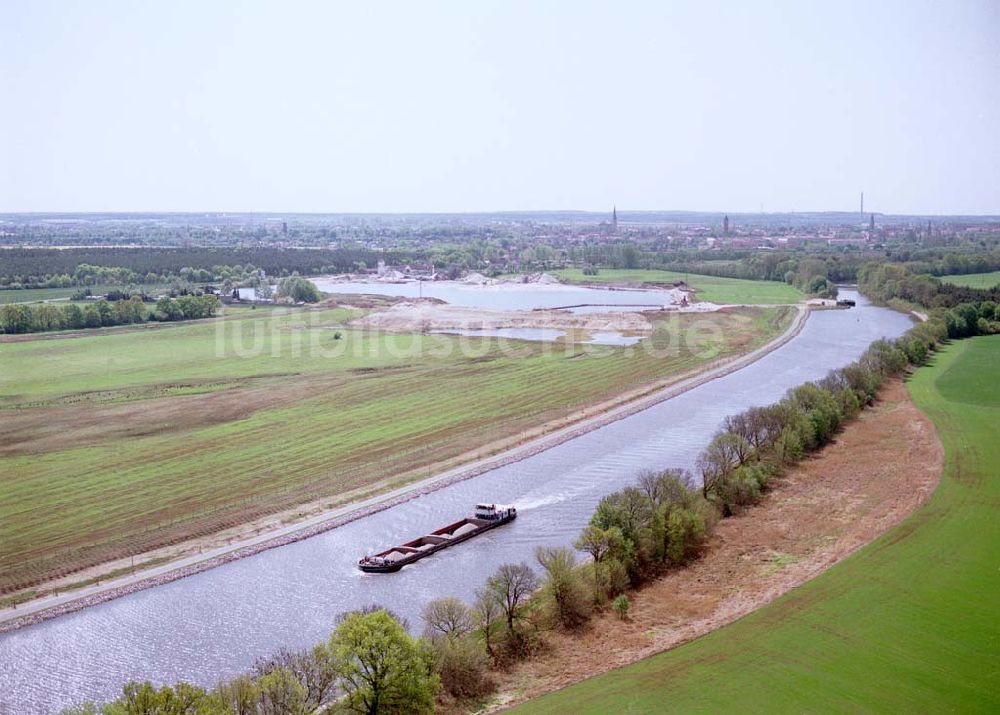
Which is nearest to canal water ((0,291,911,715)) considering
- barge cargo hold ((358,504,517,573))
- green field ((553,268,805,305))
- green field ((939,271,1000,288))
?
barge cargo hold ((358,504,517,573))

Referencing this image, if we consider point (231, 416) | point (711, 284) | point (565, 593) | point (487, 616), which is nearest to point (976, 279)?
point (711, 284)

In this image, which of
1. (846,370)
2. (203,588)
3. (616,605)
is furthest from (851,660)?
(846,370)

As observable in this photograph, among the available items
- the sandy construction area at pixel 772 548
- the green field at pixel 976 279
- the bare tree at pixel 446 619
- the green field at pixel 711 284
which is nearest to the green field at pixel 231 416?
the bare tree at pixel 446 619

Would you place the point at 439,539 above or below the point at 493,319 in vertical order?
below

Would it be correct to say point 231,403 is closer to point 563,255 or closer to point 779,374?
point 779,374

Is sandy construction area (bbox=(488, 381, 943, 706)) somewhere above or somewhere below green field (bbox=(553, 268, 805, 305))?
below

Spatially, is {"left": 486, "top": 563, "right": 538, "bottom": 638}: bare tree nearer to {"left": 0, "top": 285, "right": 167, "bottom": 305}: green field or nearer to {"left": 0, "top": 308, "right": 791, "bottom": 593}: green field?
{"left": 0, "top": 308, "right": 791, "bottom": 593}: green field

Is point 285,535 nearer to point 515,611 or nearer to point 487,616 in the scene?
point 515,611
